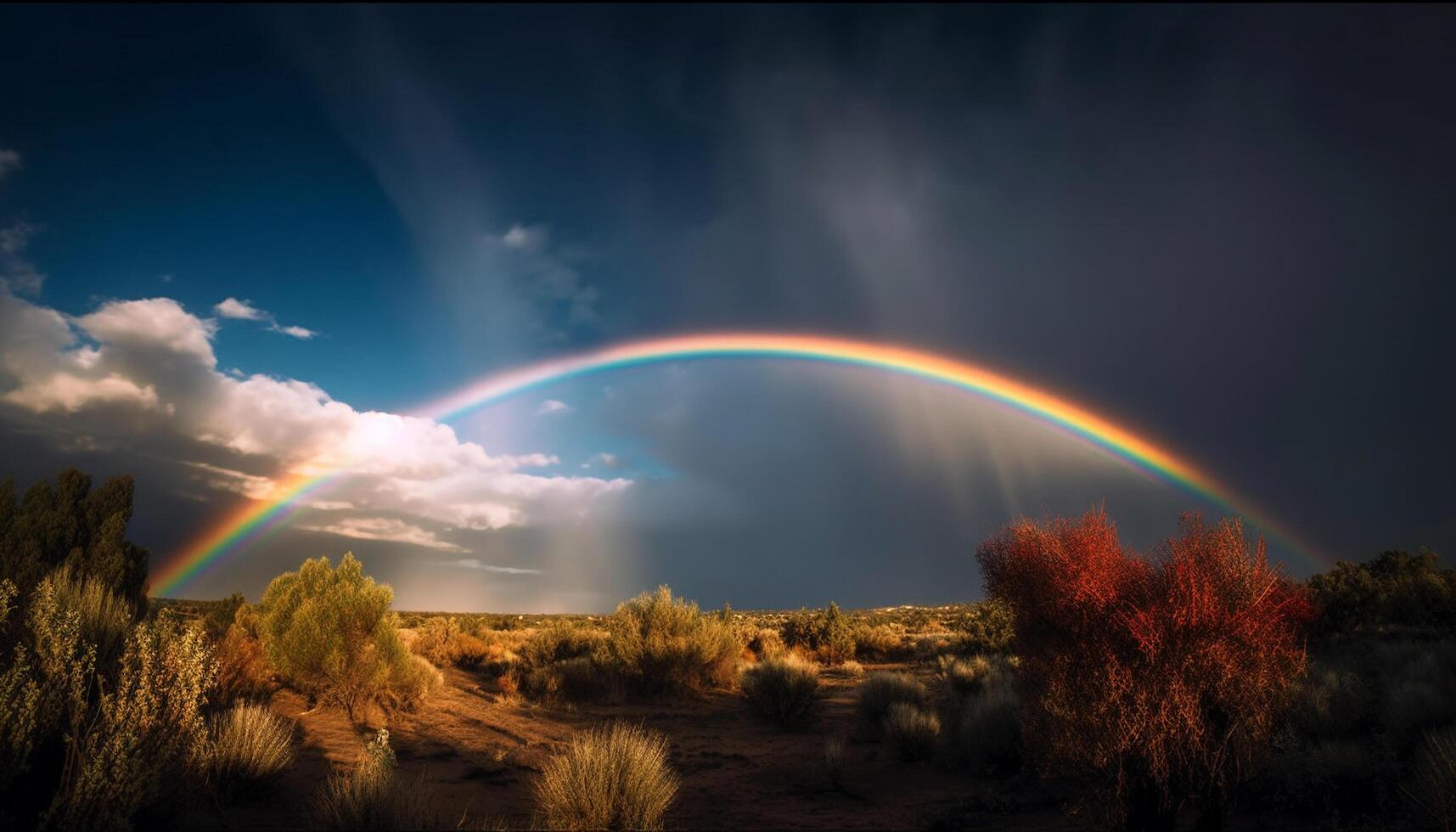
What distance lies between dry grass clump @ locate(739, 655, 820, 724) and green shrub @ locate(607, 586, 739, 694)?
10.4 feet

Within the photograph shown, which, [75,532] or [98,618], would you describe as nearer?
[98,618]

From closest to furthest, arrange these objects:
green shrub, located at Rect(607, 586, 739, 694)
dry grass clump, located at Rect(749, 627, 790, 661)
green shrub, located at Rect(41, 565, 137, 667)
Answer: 1. green shrub, located at Rect(41, 565, 137, 667)
2. green shrub, located at Rect(607, 586, 739, 694)
3. dry grass clump, located at Rect(749, 627, 790, 661)

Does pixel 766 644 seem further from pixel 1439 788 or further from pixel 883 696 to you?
pixel 1439 788

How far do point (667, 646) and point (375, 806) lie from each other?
13.9 meters

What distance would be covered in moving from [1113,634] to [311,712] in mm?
15304

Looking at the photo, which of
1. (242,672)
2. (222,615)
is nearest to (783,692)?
(242,672)

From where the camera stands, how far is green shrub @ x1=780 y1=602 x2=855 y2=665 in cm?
2997

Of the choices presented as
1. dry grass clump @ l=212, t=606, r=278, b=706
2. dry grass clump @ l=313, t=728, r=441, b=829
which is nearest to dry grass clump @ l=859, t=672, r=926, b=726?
dry grass clump @ l=313, t=728, r=441, b=829

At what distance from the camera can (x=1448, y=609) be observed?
2053cm

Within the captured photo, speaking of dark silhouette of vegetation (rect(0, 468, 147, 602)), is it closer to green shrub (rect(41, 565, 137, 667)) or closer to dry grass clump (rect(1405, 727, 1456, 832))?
green shrub (rect(41, 565, 137, 667))

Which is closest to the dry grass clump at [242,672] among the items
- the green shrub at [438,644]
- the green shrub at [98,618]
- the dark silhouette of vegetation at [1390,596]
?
the green shrub at [98,618]

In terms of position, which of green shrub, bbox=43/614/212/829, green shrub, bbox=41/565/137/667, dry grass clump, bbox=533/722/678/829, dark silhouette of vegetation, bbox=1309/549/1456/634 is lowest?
dry grass clump, bbox=533/722/678/829

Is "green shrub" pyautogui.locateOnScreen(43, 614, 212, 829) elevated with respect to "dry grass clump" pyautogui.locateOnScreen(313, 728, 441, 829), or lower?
elevated

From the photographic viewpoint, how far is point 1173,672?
7.11 m
